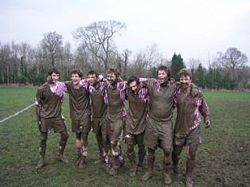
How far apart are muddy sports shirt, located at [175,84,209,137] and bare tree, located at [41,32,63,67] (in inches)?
2742

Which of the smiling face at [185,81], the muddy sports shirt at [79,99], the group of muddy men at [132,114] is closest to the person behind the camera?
the smiling face at [185,81]

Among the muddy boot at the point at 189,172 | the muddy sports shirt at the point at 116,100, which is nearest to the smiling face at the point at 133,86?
the muddy sports shirt at the point at 116,100

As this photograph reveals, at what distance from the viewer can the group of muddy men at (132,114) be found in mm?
6391

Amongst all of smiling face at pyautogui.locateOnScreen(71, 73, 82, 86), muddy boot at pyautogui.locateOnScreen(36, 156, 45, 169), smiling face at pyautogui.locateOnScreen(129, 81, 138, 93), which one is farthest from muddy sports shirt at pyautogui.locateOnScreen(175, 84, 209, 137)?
muddy boot at pyautogui.locateOnScreen(36, 156, 45, 169)

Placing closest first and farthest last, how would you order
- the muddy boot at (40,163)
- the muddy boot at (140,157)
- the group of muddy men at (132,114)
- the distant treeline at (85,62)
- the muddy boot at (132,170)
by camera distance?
the group of muddy men at (132,114) < the muddy boot at (132,170) < the muddy boot at (140,157) < the muddy boot at (40,163) < the distant treeline at (85,62)

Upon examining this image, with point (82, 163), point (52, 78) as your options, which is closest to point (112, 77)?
point (52, 78)

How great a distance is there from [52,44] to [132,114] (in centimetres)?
7221

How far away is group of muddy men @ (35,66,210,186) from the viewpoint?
21.0 ft

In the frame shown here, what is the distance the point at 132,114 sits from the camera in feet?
22.4

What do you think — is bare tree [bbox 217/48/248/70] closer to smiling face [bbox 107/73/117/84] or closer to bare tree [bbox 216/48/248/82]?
bare tree [bbox 216/48/248/82]

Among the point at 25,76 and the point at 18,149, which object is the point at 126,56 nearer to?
the point at 25,76

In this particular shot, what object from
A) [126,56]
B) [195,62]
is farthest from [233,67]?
[126,56]

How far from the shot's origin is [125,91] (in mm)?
6934

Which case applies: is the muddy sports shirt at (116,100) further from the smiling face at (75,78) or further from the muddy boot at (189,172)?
the muddy boot at (189,172)
